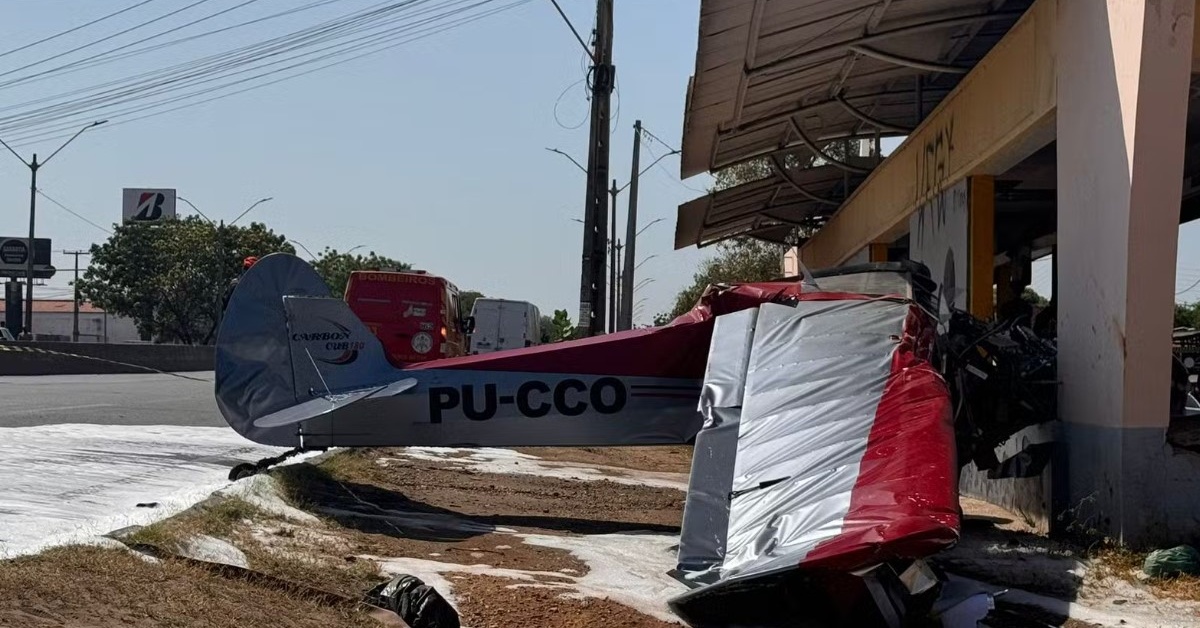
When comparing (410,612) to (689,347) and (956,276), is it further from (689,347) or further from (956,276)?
(956,276)

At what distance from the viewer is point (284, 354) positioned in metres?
9.89

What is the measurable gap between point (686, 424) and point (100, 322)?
129m

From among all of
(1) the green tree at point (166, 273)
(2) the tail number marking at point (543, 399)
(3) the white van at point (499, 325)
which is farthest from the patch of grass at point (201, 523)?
(1) the green tree at point (166, 273)

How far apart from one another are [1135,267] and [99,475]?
7.28 meters

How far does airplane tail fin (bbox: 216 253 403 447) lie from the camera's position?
31.8 feet

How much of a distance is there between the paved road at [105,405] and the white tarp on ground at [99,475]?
129 centimetres

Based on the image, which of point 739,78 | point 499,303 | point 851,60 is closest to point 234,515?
point 739,78

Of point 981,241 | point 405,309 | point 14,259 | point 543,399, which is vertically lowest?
point 543,399

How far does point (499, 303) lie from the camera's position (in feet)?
115

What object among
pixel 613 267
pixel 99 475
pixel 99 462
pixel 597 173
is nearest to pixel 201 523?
pixel 99 475

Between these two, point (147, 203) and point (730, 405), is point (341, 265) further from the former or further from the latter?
point (730, 405)

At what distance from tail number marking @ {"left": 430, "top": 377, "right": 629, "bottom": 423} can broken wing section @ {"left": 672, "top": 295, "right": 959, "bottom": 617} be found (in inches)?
61.9

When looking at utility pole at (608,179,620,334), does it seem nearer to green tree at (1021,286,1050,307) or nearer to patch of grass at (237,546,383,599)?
green tree at (1021,286,1050,307)

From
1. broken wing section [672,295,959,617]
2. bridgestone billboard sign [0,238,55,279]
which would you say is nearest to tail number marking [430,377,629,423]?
broken wing section [672,295,959,617]
